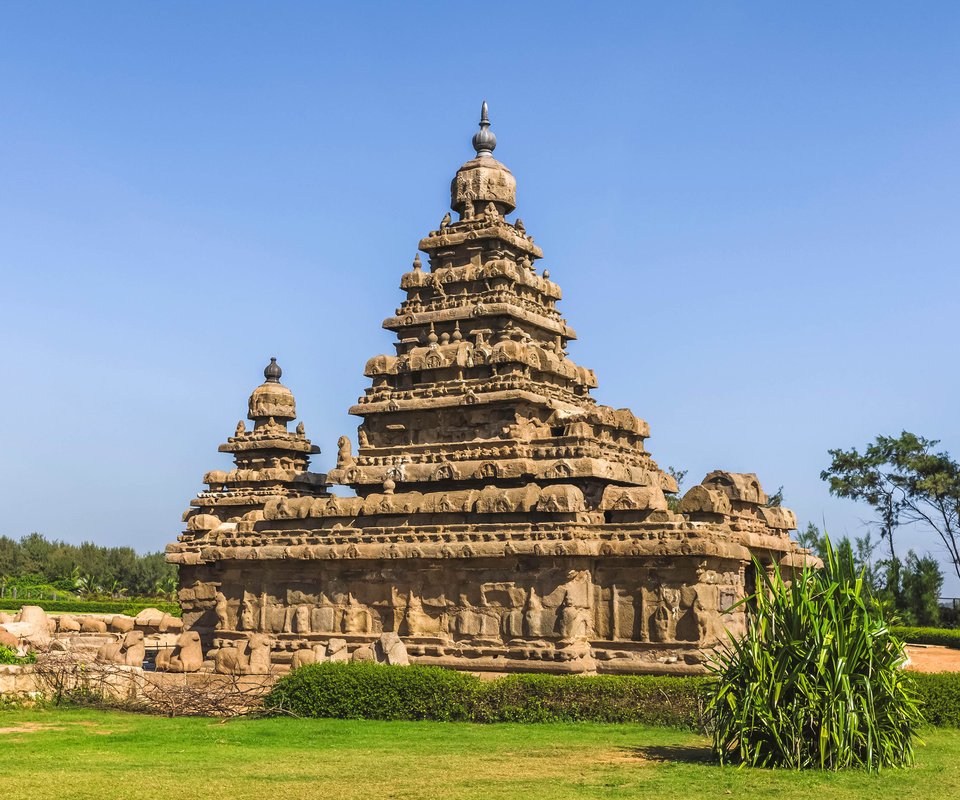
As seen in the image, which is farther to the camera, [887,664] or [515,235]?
[515,235]

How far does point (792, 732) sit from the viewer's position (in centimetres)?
1345

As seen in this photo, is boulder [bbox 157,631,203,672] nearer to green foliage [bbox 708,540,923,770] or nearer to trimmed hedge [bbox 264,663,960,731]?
trimmed hedge [bbox 264,663,960,731]

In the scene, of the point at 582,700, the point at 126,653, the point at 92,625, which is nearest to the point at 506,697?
the point at 582,700

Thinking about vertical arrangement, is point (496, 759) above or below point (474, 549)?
below

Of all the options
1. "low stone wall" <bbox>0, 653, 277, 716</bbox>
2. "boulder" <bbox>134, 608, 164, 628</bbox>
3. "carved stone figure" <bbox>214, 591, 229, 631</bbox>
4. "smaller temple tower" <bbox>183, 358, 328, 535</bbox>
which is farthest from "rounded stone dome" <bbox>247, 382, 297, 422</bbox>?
"low stone wall" <bbox>0, 653, 277, 716</bbox>

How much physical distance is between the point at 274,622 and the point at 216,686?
402cm

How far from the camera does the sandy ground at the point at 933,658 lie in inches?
1104

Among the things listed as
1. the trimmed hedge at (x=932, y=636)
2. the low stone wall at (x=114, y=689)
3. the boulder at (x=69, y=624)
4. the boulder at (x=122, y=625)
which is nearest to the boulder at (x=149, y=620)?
the boulder at (x=122, y=625)

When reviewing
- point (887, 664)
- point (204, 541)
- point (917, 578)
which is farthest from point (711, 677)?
point (917, 578)

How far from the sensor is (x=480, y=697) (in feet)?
60.0

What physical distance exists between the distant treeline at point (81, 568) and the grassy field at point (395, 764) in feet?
158

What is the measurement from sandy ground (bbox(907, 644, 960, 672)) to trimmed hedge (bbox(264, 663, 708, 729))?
1155cm

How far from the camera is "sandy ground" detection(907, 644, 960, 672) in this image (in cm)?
2804

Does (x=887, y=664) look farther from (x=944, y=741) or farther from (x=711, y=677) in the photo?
(x=711, y=677)
